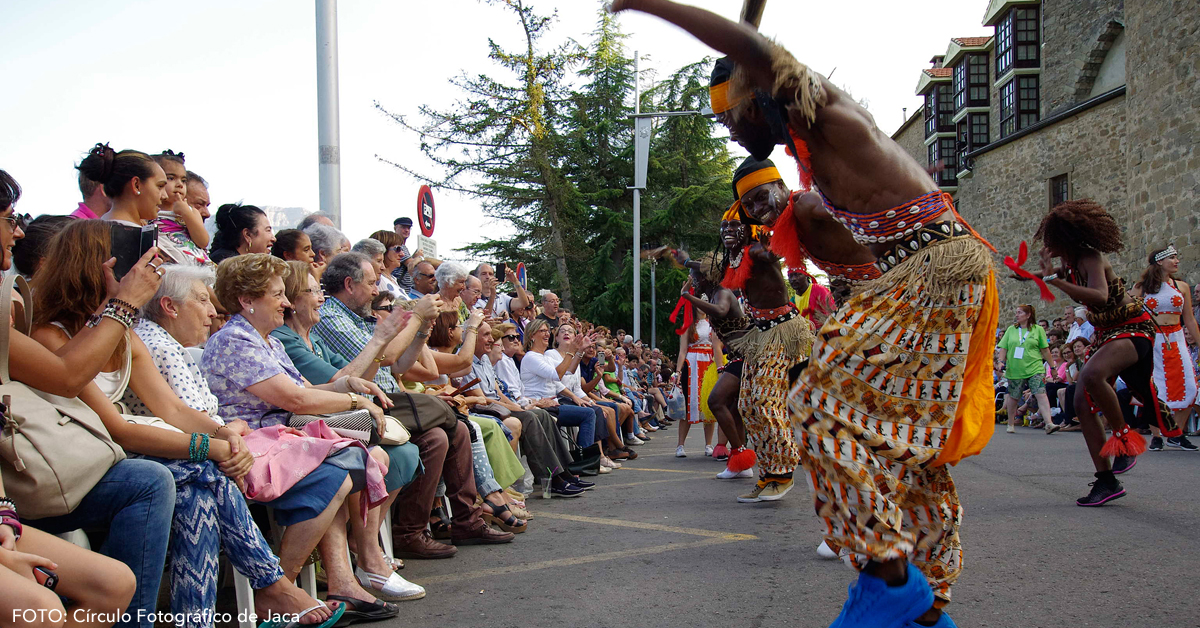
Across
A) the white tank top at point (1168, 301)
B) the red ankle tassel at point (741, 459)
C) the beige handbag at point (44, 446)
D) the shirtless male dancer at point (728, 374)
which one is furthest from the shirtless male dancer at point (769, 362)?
the white tank top at point (1168, 301)

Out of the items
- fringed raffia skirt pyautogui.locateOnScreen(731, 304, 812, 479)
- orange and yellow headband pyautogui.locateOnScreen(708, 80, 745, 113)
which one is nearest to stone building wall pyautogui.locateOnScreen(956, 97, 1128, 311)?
fringed raffia skirt pyautogui.locateOnScreen(731, 304, 812, 479)

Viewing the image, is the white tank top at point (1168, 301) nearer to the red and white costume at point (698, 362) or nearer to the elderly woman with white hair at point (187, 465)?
the red and white costume at point (698, 362)

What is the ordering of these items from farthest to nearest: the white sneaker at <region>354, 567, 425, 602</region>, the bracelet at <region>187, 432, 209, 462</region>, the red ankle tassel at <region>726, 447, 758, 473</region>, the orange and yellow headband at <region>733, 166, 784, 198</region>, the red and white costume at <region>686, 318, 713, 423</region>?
the red and white costume at <region>686, 318, 713, 423</region>, the red ankle tassel at <region>726, 447, 758, 473</region>, the orange and yellow headband at <region>733, 166, 784, 198</region>, the white sneaker at <region>354, 567, 425, 602</region>, the bracelet at <region>187, 432, 209, 462</region>

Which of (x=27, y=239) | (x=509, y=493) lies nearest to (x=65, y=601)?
(x=27, y=239)

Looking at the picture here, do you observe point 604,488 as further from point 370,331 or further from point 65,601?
point 65,601

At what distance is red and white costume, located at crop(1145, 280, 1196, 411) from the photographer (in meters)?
9.70

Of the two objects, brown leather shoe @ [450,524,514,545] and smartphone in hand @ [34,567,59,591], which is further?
brown leather shoe @ [450,524,514,545]

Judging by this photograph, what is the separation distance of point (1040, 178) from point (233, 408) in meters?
28.1

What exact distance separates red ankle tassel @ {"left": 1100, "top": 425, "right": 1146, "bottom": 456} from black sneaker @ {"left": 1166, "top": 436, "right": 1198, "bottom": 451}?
191 inches

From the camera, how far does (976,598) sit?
3.58 metres

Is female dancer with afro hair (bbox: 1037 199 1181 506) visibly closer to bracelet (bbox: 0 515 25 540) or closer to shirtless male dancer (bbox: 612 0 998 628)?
shirtless male dancer (bbox: 612 0 998 628)

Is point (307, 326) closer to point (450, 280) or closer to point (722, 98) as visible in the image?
point (450, 280)

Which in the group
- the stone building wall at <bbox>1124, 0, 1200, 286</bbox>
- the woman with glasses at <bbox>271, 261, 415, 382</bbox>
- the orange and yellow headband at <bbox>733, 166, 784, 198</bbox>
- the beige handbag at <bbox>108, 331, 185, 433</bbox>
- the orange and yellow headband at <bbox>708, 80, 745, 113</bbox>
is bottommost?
the beige handbag at <bbox>108, 331, 185, 433</bbox>

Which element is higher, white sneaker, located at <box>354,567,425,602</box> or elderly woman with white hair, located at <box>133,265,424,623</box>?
elderly woman with white hair, located at <box>133,265,424,623</box>
